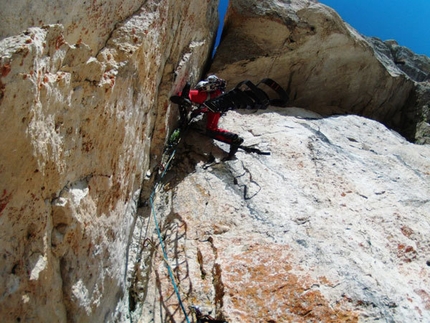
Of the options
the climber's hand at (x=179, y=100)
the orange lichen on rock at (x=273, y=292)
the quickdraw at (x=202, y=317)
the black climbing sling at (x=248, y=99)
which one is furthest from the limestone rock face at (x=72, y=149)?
the black climbing sling at (x=248, y=99)

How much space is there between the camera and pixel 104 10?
367 cm

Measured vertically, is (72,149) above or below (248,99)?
below

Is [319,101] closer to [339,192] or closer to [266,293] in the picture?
[339,192]

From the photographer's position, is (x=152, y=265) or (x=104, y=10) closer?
(x=104, y=10)

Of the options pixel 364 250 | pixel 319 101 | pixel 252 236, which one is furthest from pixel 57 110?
pixel 319 101

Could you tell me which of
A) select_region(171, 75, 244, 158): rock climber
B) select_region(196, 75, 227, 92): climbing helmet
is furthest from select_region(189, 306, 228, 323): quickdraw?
select_region(196, 75, 227, 92): climbing helmet

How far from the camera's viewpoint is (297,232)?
16.1 ft

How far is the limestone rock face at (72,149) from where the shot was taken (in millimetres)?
2424

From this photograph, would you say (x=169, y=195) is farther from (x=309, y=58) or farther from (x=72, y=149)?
(x=309, y=58)

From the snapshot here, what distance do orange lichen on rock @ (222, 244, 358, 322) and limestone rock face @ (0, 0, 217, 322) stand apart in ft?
3.87

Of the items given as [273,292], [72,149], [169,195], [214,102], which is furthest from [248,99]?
[72,149]

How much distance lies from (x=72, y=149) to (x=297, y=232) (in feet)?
9.51

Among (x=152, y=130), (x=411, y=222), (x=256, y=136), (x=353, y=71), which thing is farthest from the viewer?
(x=353, y=71)

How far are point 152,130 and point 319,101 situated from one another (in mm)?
4912
